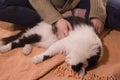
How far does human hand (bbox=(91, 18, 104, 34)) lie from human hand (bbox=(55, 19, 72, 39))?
21 centimetres

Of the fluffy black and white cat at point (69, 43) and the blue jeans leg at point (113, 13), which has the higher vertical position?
the fluffy black and white cat at point (69, 43)

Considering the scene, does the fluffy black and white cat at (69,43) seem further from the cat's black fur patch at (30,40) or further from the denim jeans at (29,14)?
the denim jeans at (29,14)

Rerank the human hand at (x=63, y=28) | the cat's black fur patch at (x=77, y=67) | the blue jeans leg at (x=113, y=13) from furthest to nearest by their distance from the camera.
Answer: the blue jeans leg at (x=113, y=13) < the human hand at (x=63, y=28) < the cat's black fur patch at (x=77, y=67)

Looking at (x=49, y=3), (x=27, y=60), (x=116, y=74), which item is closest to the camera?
(x=116, y=74)

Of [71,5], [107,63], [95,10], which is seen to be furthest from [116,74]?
[71,5]

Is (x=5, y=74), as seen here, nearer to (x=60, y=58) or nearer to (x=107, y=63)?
(x=60, y=58)

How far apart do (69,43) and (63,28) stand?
11 cm

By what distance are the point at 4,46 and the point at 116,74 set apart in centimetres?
67

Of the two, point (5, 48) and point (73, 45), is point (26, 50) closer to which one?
point (5, 48)

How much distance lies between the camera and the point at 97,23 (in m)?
1.68

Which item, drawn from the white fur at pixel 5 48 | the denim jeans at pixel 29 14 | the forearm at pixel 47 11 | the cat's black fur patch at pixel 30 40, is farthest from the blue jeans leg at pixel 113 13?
the white fur at pixel 5 48

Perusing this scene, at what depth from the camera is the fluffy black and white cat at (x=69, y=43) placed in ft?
4.56

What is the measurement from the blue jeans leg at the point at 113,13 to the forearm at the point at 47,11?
15.3 inches

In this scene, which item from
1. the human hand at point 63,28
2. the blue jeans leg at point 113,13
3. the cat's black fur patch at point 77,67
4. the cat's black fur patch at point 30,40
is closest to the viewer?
the cat's black fur patch at point 77,67
